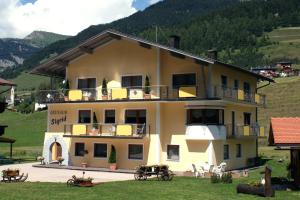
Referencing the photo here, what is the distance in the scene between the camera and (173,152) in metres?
36.1

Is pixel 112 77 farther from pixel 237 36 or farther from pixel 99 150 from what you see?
pixel 237 36

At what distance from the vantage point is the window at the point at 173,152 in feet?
118

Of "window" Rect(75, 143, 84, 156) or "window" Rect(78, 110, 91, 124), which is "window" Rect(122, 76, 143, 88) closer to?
"window" Rect(78, 110, 91, 124)

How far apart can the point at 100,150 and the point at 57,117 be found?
529 cm

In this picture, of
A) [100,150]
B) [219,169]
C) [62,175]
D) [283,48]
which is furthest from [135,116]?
[283,48]

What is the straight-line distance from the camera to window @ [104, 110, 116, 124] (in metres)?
38.3

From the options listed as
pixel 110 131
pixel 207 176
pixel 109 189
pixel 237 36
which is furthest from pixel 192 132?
pixel 237 36

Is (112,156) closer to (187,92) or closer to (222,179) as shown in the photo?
(187,92)

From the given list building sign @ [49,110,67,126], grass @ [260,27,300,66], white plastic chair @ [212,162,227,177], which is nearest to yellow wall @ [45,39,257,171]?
building sign @ [49,110,67,126]

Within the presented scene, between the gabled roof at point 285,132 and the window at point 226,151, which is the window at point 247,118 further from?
the gabled roof at point 285,132

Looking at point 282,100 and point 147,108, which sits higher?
point 282,100

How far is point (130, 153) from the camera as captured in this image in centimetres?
3741

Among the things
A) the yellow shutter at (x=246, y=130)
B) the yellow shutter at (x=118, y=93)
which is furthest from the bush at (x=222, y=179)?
the yellow shutter at (x=246, y=130)

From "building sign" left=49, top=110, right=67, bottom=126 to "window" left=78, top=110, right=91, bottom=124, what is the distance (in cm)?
146
